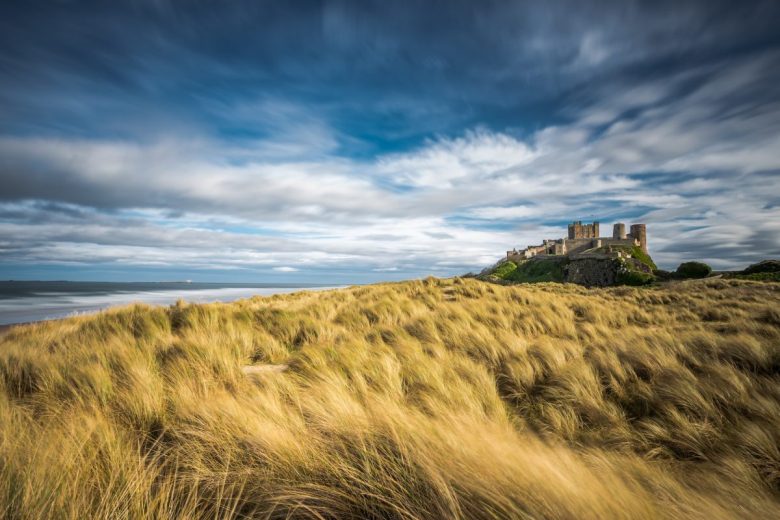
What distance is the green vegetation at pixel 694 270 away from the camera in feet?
82.6

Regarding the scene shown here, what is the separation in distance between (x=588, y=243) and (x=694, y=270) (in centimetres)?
1946

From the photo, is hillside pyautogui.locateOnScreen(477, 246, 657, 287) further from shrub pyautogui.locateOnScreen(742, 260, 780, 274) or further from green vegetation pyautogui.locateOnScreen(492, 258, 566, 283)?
shrub pyautogui.locateOnScreen(742, 260, 780, 274)

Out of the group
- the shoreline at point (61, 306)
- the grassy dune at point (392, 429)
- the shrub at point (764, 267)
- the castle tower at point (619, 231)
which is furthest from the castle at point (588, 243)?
the grassy dune at point (392, 429)

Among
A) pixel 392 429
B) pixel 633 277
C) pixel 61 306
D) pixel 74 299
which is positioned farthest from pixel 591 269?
pixel 74 299

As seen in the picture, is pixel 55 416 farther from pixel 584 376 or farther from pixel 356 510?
pixel 584 376

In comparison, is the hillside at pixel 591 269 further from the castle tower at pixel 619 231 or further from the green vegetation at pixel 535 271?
the castle tower at pixel 619 231

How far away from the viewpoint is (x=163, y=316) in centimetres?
671

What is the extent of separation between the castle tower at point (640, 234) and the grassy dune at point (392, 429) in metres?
43.3

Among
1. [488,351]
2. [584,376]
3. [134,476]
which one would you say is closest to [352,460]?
[134,476]

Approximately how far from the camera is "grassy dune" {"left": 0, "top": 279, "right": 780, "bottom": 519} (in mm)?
1358

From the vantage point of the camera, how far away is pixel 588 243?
44562 mm

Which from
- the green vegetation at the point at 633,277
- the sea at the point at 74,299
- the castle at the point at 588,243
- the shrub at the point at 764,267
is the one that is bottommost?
the sea at the point at 74,299

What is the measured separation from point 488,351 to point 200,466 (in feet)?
12.8

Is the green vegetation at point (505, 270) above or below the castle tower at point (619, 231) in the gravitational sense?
below
